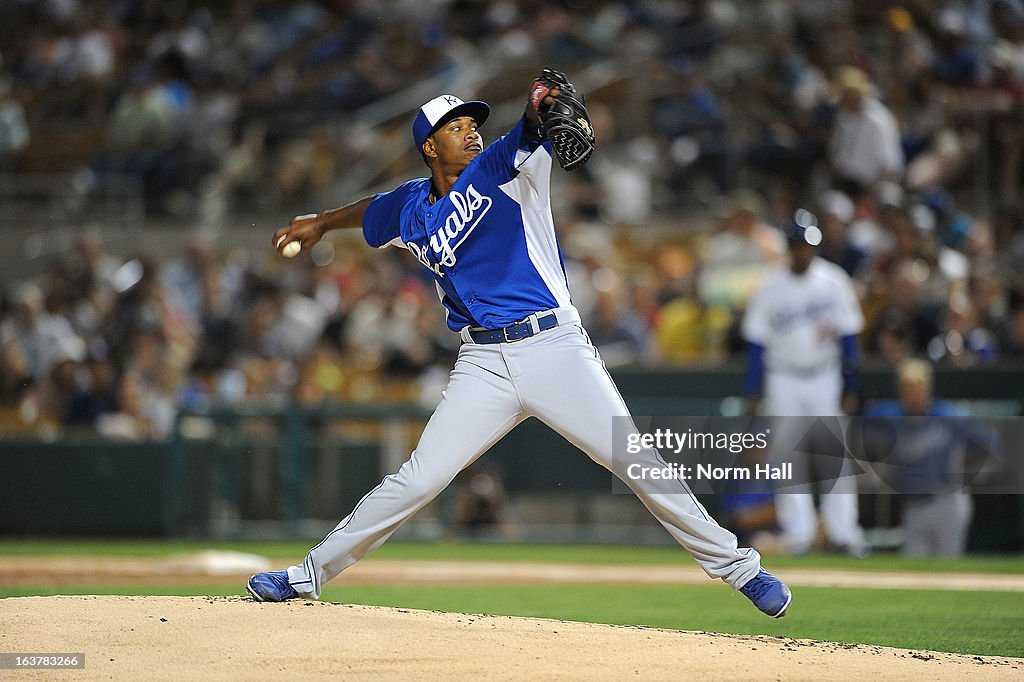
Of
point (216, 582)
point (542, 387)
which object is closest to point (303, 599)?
point (542, 387)

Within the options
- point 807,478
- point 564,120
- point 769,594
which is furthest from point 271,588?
point 807,478

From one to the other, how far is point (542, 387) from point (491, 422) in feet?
0.80

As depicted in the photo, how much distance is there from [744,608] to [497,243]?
274cm

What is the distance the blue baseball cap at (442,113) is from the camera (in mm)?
5535

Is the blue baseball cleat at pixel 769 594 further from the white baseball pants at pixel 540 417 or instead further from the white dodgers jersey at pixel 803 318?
the white dodgers jersey at pixel 803 318

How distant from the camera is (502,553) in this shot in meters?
10.7

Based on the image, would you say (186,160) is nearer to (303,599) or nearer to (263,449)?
(263,449)

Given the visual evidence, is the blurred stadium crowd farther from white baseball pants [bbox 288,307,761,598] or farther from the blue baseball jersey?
the blue baseball jersey

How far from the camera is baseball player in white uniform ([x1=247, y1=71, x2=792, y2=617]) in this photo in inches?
204

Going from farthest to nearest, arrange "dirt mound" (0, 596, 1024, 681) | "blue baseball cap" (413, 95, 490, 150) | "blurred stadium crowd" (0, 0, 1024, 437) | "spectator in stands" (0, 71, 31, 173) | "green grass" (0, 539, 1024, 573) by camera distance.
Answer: "spectator in stands" (0, 71, 31, 173)
"blurred stadium crowd" (0, 0, 1024, 437)
"green grass" (0, 539, 1024, 573)
"blue baseball cap" (413, 95, 490, 150)
"dirt mound" (0, 596, 1024, 681)

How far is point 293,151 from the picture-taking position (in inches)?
605

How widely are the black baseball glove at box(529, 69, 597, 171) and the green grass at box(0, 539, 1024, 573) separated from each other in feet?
16.9

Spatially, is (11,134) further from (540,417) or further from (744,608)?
(540,417)

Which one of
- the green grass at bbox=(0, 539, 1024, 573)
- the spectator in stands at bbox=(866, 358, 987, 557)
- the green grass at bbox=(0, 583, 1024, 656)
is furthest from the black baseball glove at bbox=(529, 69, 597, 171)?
the spectator in stands at bbox=(866, 358, 987, 557)
